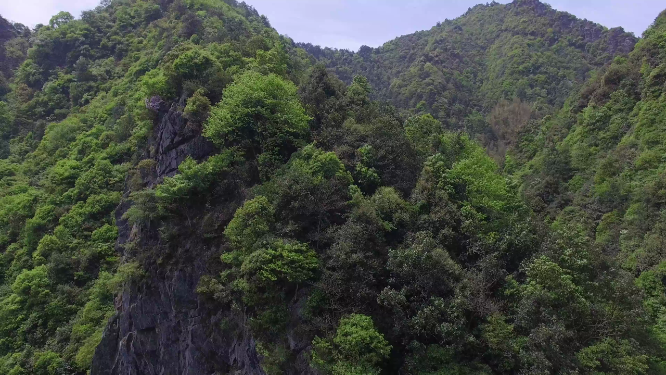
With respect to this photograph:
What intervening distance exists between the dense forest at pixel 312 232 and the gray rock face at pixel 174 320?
0.40 feet

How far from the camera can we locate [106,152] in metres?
39.8

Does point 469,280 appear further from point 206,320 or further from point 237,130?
point 237,130

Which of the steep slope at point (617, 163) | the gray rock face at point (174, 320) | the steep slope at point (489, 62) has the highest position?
the steep slope at point (489, 62)

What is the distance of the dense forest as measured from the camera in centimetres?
1565

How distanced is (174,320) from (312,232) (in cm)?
983

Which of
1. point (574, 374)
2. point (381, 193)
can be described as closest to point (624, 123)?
point (381, 193)

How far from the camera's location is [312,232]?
63.9 ft

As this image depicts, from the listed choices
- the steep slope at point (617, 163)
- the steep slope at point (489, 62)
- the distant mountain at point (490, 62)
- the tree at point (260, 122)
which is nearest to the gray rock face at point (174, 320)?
the tree at point (260, 122)

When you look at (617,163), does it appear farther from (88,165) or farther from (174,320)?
(88,165)

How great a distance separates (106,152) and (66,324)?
16.2 m

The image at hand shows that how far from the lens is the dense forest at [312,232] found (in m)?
15.6

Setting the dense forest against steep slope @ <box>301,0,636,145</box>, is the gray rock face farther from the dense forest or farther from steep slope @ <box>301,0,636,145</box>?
steep slope @ <box>301,0,636,145</box>

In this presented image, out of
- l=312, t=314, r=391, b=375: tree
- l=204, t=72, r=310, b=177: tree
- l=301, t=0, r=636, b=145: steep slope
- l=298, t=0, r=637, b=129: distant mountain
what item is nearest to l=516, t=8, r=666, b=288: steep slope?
l=312, t=314, r=391, b=375: tree

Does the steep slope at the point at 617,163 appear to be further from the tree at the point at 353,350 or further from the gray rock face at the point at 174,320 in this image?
the gray rock face at the point at 174,320
